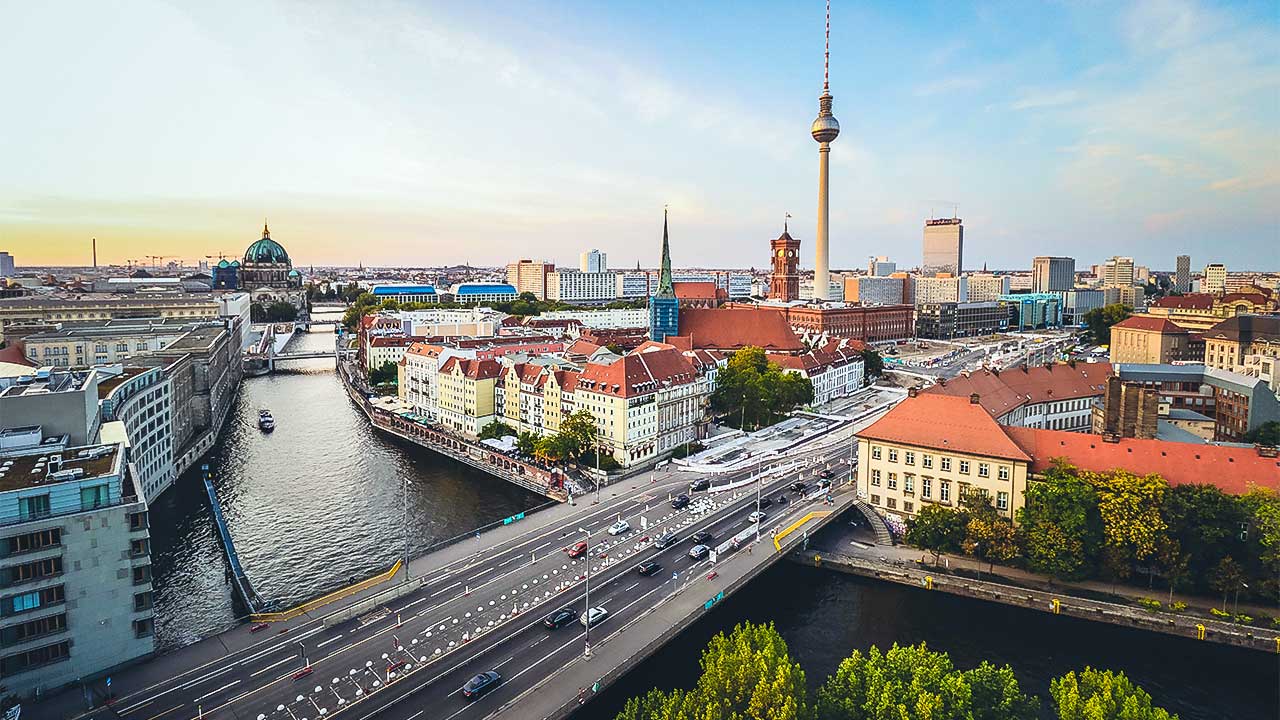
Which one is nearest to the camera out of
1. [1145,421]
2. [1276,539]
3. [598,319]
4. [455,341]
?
[1276,539]

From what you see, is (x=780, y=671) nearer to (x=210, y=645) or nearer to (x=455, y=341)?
(x=210, y=645)

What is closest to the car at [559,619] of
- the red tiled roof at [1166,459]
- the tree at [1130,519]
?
the tree at [1130,519]

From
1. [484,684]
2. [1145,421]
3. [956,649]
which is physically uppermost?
[1145,421]

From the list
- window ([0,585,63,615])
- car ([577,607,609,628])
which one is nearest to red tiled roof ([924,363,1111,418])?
car ([577,607,609,628])

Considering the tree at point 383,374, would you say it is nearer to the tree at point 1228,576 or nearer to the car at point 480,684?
the car at point 480,684

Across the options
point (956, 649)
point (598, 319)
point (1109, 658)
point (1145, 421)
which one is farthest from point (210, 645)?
point (598, 319)

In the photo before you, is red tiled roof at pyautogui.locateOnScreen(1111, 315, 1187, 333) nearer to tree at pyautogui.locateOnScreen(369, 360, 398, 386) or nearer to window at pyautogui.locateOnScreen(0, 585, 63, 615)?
tree at pyautogui.locateOnScreen(369, 360, 398, 386)

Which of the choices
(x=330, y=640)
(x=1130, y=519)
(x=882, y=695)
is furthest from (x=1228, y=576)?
(x=330, y=640)
